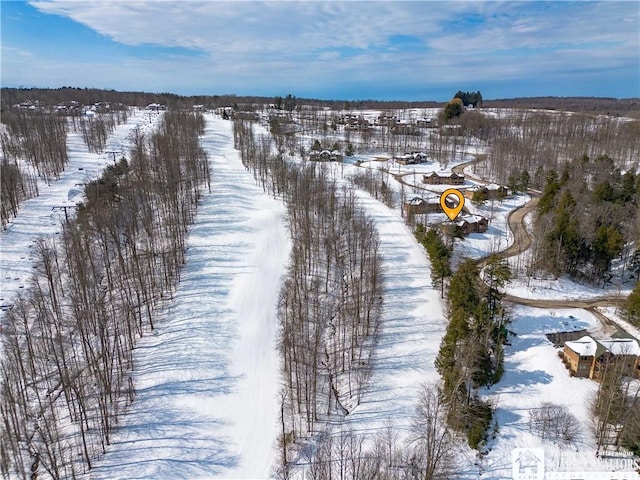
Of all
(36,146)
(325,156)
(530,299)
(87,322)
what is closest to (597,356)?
(530,299)

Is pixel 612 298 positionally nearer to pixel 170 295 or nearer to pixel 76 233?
pixel 170 295

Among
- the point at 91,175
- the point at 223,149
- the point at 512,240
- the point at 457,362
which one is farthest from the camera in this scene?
the point at 223,149

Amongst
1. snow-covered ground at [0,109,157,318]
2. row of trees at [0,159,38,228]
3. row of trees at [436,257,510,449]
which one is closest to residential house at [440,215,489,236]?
row of trees at [436,257,510,449]

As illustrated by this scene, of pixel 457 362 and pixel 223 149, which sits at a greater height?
pixel 223 149

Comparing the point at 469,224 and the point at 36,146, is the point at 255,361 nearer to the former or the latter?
the point at 469,224

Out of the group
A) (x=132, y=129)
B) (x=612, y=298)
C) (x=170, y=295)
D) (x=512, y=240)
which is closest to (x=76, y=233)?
(x=170, y=295)

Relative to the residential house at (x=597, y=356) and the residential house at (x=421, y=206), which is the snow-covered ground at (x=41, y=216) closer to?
the residential house at (x=421, y=206)
